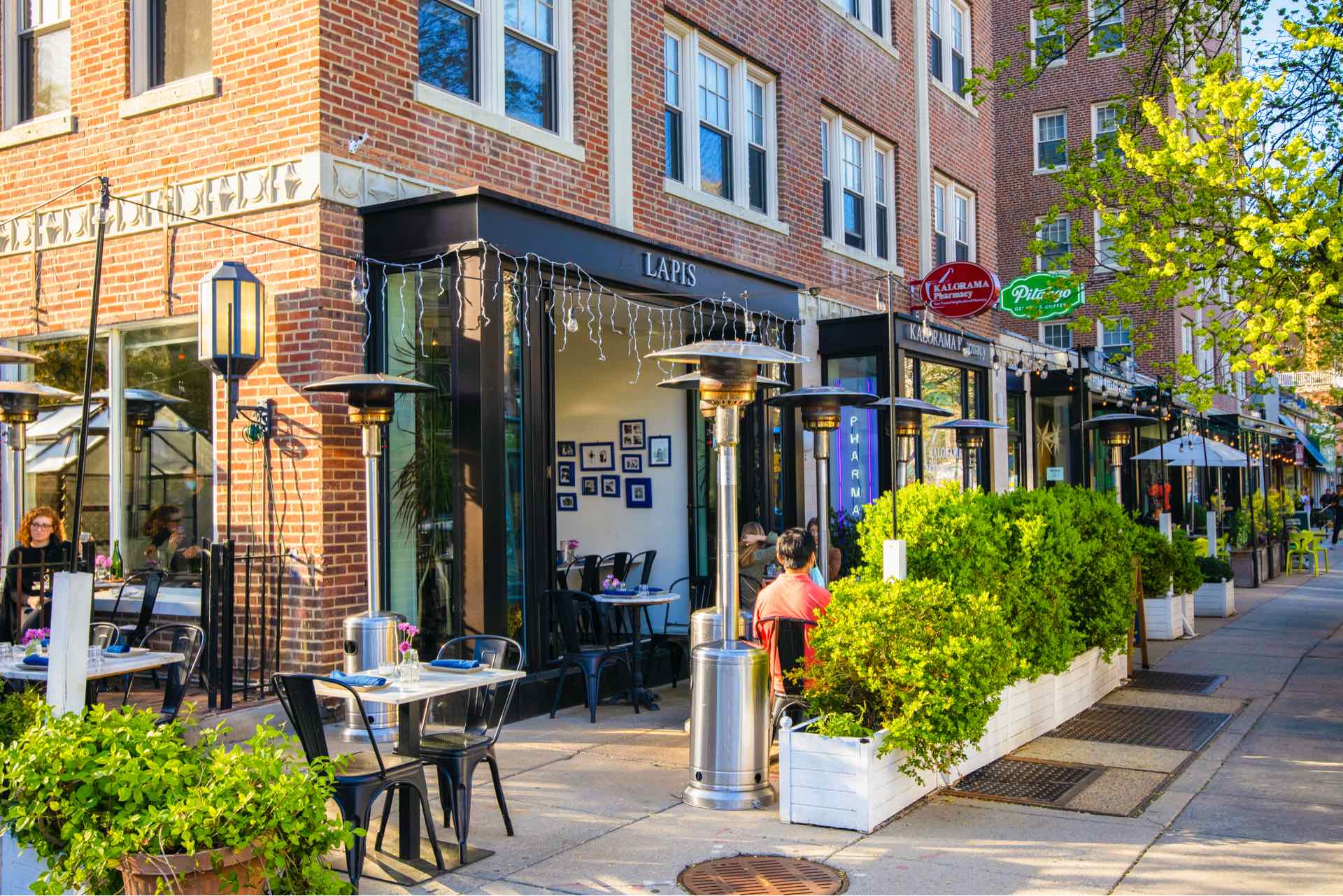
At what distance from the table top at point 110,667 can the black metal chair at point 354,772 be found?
6.80ft

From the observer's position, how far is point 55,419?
1082 centimetres

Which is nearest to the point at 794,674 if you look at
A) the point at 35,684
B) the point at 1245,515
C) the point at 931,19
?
the point at 35,684

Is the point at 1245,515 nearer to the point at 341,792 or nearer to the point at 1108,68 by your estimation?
the point at 1108,68

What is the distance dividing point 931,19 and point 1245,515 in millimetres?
10831

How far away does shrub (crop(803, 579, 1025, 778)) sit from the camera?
614cm

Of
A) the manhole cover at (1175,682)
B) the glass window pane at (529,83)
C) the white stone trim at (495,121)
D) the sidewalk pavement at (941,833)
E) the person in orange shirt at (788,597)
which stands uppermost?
the glass window pane at (529,83)

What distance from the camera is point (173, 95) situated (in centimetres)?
942

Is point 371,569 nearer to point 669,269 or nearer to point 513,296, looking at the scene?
point 513,296

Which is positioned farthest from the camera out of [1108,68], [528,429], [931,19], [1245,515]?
[1108,68]

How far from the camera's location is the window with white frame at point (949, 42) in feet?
61.1

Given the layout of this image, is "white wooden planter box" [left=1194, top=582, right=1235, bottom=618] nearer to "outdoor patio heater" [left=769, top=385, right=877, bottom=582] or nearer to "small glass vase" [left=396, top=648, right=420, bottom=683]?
"outdoor patio heater" [left=769, top=385, right=877, bottom=582]

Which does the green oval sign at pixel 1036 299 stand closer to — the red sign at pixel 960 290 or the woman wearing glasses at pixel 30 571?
the red sign at pixel 960 290

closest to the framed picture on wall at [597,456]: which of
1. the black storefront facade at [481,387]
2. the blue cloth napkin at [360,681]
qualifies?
the black storefront facade at [481,387]

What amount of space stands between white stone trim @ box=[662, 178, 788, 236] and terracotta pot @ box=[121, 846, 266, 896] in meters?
9.35
